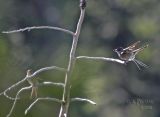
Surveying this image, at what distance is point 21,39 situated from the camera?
948 cm

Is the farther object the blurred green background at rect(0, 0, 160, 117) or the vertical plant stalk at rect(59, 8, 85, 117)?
the blurred green background at rect(0, 0, 160, 117)

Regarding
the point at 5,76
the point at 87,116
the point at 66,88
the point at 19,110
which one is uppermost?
the point at 87,116

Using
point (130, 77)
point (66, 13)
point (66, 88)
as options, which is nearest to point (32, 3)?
point (66, 13)

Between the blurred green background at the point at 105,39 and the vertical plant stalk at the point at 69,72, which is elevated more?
the blurred green background at the point at 105,39

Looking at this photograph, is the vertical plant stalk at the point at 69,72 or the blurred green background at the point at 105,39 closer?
the vertical plant stalk at the point at 69,72

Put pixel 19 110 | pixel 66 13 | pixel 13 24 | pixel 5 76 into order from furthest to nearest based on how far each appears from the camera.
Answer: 1. pixel 66 13
2. pixel 13 24
3. pixel 5 76
4. pixel 19 110

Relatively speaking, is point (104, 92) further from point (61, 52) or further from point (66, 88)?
point (66, 88)

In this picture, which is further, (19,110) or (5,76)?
(5,76)

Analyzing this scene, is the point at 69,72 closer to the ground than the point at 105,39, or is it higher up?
closer to the ground

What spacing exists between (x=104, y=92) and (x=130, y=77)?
28.5 inches

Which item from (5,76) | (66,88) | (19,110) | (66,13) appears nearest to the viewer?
(66,88)

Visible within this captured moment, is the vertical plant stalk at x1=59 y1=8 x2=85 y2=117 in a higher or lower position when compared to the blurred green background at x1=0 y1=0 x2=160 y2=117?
lower

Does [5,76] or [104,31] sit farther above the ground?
[104,31]

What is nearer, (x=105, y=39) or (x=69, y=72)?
(x=69, y=72)
